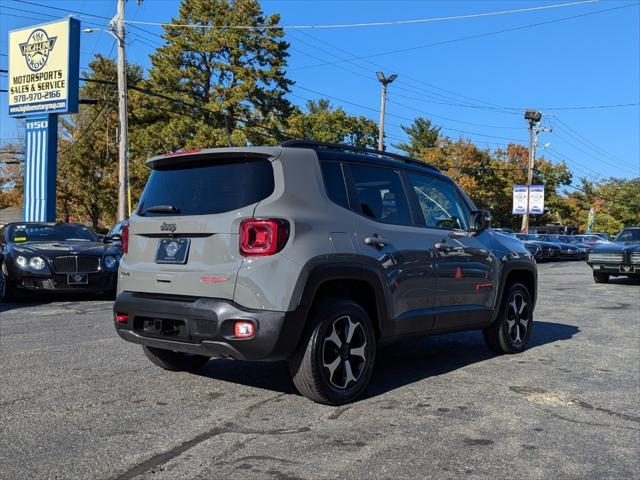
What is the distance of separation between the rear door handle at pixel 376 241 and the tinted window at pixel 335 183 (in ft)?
1.01

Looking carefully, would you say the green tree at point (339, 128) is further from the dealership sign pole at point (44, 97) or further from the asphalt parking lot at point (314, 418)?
the asphalt parking lot at point (314, 418)

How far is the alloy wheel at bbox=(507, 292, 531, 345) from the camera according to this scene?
6727 millimetres

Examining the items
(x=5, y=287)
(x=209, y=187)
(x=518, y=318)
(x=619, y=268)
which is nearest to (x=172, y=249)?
(x=209, y=187)

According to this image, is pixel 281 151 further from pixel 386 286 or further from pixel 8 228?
pixel 8 228

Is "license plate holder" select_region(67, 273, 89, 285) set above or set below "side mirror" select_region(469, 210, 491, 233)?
below

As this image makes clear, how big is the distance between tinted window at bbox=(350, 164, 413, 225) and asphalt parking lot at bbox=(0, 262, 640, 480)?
4.67 feet

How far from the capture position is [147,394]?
189 inches

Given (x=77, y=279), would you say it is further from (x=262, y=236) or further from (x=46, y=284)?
(x=262, y=236)

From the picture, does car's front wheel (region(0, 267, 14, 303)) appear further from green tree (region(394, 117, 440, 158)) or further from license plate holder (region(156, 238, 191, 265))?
green tree (region(394, 117, 440, 158))

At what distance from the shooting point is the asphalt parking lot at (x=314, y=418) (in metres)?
3.47

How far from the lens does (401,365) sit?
609cm

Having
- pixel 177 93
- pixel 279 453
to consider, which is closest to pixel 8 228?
pixel 279 453

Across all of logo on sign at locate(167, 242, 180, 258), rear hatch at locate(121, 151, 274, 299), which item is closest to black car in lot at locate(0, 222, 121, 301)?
rear hatch at locate(121, 151, 274, 299)

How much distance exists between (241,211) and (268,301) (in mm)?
653
